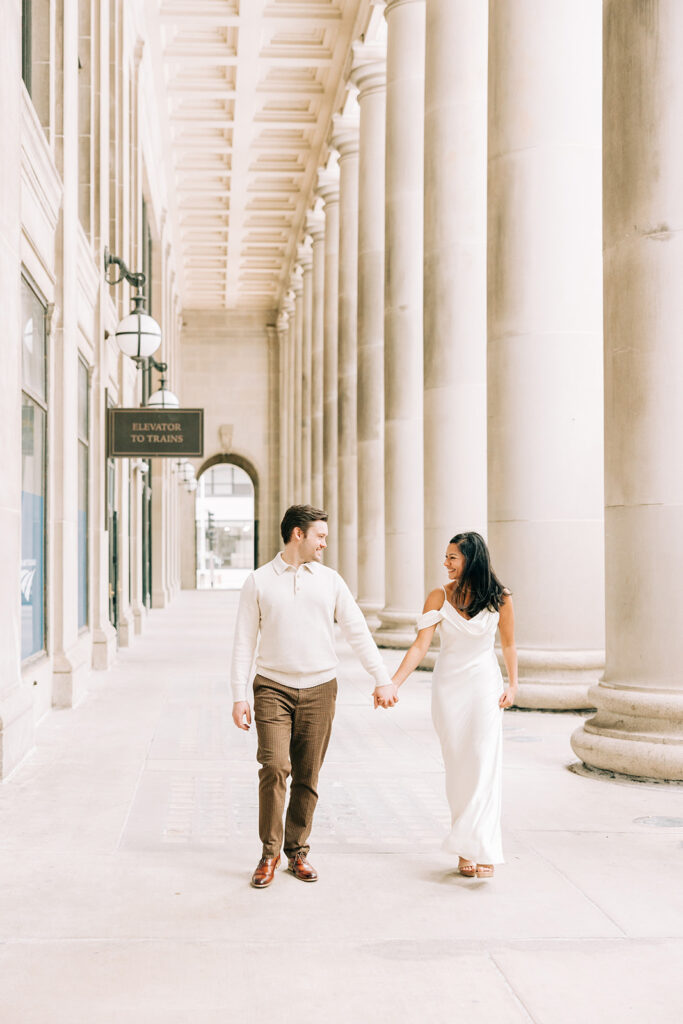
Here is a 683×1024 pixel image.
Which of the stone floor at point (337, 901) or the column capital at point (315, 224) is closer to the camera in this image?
the stone floor at point (337, 901)

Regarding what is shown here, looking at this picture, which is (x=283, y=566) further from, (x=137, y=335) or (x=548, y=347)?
(x=137, y=335)

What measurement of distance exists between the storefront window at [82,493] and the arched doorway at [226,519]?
49763mm

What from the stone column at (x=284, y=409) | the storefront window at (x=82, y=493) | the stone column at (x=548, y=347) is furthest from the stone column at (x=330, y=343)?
the stone column at (x=284, y=409)

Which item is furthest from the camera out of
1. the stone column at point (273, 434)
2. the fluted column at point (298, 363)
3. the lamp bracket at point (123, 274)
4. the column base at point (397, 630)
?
the stone column at point (273, 434)

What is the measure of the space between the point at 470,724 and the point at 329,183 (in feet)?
101

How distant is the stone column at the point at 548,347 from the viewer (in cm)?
1284

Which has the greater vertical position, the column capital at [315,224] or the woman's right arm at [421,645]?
the column capital at [315,224]

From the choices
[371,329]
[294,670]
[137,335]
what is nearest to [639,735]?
[294,670]

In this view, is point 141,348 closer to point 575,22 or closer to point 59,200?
point 59,200

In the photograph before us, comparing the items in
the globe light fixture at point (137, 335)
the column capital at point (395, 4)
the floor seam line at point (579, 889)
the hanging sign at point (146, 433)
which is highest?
the column capital at point (395, 4)

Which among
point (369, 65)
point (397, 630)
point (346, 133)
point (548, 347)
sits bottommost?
point (397, 630)

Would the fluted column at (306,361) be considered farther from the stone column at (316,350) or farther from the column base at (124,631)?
the column base at (124,631)

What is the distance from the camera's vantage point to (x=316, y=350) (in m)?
39.6

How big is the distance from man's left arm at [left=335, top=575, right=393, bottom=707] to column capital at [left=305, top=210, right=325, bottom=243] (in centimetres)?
3441
